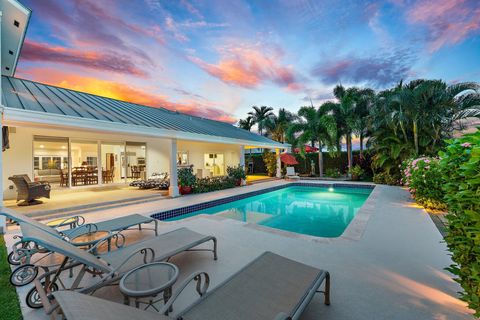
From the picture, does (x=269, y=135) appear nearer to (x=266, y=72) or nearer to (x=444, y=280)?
(x=266, y=72)

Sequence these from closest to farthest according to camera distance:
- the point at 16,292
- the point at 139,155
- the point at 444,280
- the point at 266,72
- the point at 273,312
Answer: the point at 273,312, the point at 16,292, the point at 444,280, the point at 139,155, the point at 266,72

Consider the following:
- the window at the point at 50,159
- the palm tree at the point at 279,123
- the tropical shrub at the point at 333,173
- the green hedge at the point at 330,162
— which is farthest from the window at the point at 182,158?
the palm tree at the point at 279,123

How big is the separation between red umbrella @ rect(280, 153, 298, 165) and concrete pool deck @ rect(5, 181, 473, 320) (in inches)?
501

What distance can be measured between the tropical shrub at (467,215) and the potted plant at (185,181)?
1065 centimetres

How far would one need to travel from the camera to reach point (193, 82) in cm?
1683

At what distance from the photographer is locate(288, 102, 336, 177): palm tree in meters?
18.1

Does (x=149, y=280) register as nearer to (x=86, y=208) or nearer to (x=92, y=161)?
(x=86, y=208)

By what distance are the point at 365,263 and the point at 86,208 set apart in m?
9.43

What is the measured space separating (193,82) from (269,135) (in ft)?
57.9

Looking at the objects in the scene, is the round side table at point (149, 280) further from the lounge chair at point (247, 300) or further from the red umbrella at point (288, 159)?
the red umbrella at point (288, 159)

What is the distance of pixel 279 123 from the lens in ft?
96.0

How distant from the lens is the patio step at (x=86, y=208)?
7.33 metres

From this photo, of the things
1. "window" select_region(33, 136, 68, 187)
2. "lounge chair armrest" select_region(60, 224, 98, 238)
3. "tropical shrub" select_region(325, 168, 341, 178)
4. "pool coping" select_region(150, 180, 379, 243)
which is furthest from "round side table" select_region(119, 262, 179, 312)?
"tropical shrub" select_region(325, 168, 341, 178)

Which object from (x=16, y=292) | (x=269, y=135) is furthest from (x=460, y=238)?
(x=269, y=135)
